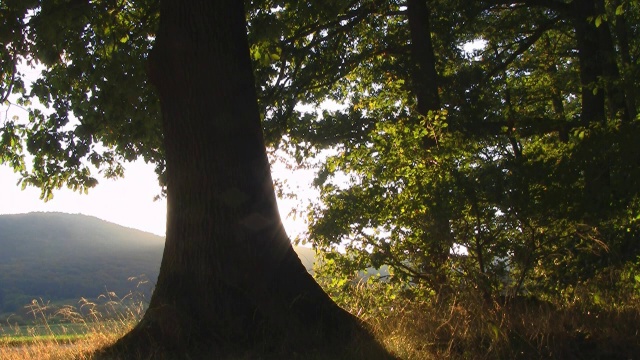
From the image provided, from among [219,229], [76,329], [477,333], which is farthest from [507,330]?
[76,329]

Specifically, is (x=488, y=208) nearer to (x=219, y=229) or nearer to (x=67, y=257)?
(x=219, y=229)

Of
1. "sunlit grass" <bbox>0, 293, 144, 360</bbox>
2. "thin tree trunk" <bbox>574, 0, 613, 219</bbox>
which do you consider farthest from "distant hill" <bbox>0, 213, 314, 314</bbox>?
"sunlit grass" <bbox>0, 293, 144, 360</bbox>

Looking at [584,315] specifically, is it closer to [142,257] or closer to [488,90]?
[488,90]

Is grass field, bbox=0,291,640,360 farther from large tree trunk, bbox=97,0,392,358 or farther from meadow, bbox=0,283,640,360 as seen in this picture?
large tree trunk, bbox=97,0,392,358

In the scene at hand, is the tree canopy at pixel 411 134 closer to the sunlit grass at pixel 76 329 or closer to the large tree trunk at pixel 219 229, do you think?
the large tree trunk at pixel 219 229

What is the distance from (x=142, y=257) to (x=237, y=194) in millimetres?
62223

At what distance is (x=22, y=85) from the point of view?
1038 cm

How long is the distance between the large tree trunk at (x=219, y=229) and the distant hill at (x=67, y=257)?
3054cm

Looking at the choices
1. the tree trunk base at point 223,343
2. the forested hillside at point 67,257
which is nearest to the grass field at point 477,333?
the tree trunk base at point 223,343

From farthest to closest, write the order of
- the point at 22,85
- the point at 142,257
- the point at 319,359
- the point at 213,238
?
the point at 142,257, the point at 22,85, the point at 213,238, the point at 319,359

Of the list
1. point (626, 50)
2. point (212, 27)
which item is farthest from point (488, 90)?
point (212, 27)

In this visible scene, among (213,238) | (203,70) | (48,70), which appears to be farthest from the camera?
(48,70)

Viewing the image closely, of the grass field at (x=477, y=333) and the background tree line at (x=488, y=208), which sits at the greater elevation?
the background tree line at (x=488, y=208)

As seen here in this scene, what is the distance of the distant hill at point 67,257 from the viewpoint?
56.8m
